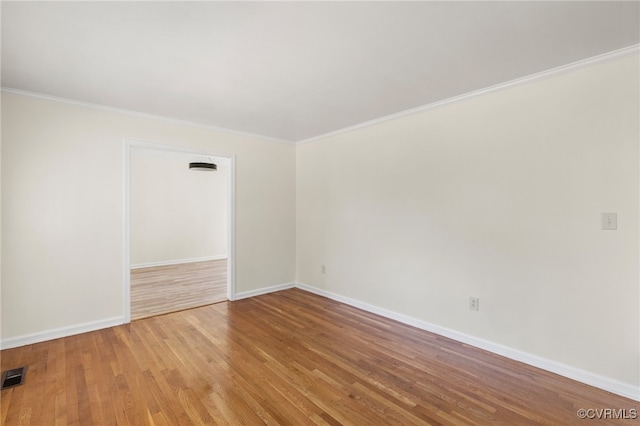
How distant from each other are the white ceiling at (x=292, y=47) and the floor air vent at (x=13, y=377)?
252cm

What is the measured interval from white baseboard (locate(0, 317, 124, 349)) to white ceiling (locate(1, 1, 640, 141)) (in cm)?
247

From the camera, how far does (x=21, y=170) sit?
2836 mm

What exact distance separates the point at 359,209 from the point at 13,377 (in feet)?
12.3

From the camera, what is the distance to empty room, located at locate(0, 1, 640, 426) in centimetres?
187

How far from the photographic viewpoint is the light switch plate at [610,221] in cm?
214

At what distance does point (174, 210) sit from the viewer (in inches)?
279

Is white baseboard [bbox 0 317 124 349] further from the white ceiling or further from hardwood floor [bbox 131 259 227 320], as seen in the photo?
the white ceiling

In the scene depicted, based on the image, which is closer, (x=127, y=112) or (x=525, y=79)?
(x=525, y=79)

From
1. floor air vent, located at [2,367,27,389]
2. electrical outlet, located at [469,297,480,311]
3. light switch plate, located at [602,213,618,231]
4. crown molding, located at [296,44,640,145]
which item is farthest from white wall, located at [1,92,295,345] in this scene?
light switch plate, located at [602,213,618,231]

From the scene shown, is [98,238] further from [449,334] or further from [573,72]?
[573,72]

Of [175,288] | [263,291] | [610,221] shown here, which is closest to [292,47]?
[610,221]

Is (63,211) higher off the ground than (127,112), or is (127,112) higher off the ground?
(127,112)

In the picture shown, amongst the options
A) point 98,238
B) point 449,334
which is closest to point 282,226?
point 98,238

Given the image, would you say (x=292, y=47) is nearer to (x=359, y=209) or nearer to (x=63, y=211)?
(x=359, y=209)
